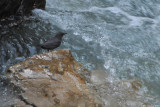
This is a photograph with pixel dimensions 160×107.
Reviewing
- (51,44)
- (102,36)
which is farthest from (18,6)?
(102,36)

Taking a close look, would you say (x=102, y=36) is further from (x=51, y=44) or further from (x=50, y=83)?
(x=50, y=83)

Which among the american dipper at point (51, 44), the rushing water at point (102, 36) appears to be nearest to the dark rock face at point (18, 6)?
the rushing water at point (102, 36)

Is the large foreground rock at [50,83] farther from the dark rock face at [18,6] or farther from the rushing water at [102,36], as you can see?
the dark rock face at [18,6]

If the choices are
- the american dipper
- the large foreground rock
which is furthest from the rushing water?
the large foreground rock

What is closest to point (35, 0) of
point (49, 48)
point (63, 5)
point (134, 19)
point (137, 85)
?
point (63, 5)

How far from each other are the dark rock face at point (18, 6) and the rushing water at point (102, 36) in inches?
8.4

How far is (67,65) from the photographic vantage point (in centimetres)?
422

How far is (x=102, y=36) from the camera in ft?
20.9

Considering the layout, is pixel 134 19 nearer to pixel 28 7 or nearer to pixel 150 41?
pixel 150 41

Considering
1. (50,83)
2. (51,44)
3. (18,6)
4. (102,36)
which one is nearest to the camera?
(50,83)

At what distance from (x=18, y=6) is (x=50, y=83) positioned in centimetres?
322

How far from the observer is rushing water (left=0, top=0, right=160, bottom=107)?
5.16 meters

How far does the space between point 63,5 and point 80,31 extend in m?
1.85

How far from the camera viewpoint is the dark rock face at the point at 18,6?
562 cm
